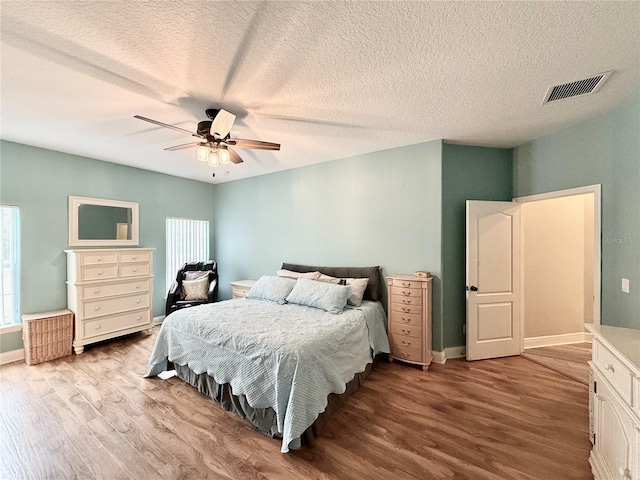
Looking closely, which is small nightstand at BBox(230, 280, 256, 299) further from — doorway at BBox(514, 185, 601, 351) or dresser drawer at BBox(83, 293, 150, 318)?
doorway at BBox(514, 185, 601, 351)

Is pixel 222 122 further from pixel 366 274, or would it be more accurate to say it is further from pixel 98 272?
pixel 98 272

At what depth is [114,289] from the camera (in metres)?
3.90

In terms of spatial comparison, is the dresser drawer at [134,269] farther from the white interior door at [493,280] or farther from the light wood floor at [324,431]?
the white interior door at [493,280]

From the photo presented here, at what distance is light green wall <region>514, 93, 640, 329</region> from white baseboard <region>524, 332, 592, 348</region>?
1.46m

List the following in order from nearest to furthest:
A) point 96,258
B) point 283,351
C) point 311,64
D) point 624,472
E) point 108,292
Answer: point 624,472, point 311,64, point 283,351, point 96,258, point 108,292

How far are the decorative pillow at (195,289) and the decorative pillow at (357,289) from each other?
2559 mm

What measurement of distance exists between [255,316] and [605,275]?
3447 millimetres

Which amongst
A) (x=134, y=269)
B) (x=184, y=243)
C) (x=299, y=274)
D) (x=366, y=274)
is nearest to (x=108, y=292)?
(x=134, y=269)

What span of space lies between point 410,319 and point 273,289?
1.77 metres

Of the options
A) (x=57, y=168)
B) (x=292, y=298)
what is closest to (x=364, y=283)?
(x=292, y=298)

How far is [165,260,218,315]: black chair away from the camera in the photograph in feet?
14.2

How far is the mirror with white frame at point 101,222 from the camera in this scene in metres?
3.85


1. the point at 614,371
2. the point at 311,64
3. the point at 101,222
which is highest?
the point at 311,64

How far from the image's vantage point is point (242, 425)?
2.21 metres
